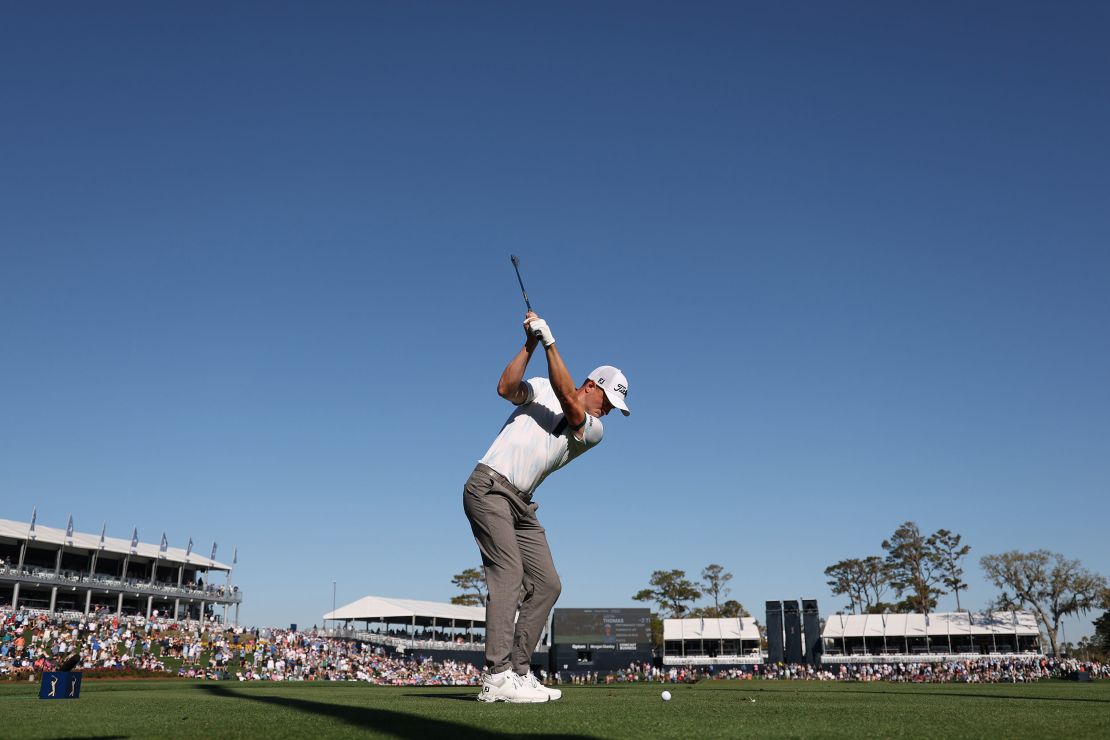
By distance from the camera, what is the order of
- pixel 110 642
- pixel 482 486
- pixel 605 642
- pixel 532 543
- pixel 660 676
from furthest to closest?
pixel 605 642
pixel 660 676
pixel 110 642
pixel 532 543
pixel 482 486

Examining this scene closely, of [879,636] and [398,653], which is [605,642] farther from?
[879,636]

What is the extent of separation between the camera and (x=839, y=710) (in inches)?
159

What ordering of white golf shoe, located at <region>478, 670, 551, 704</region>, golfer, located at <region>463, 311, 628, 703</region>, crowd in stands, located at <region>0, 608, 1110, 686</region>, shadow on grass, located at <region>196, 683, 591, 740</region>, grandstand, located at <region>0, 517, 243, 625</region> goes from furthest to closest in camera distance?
grandstand, located at <region>0, 517, 243, 625</region>
crowd in stands, located at <region>0, 608, 1110, 686</region>
golfer, located at <region>463, 311, 628, 703</region>
white golf shoe, located at <region>478, 670, 551, 704</region>
shadow on grass, located at <region>196, 683, 591, 740</region>

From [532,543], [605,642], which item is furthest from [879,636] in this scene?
[532,543]

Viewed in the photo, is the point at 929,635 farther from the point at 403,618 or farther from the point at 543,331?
the point at 543,331

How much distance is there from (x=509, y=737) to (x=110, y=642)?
128 ft

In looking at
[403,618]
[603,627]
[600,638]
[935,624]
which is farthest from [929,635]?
[403,618]

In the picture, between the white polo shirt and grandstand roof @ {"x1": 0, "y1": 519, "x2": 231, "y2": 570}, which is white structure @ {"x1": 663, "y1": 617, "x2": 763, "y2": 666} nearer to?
grandstand roof @ {"x1": 0, "y1": 519, "x2": 231, "y2": 570}

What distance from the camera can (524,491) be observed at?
5270 millimetres

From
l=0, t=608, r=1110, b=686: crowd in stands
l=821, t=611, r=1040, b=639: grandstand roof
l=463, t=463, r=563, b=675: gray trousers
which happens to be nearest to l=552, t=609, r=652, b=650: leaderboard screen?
l=0, t=608, r=1110, b=686: crowd in stands

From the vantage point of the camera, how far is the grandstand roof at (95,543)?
189 feet

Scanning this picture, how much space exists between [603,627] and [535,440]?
5801 centimetres

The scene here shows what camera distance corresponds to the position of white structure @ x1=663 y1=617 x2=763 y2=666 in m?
65.2

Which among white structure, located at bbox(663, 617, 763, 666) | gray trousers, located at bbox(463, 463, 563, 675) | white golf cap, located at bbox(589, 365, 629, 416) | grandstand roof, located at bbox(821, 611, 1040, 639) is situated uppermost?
white golf cap, located at bbox(589, 365, 629, 416)
